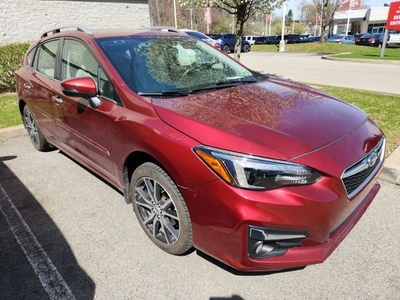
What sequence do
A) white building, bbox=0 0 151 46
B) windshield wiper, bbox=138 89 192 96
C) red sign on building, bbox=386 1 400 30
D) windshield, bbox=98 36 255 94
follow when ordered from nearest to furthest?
1. windshield wiper, bbox=138 89 192 96
2. windshield, bbox=98 36 255 94
3. white building, bbox=0 0 151 46
4. red sign on building, bbox=386 1 400 30

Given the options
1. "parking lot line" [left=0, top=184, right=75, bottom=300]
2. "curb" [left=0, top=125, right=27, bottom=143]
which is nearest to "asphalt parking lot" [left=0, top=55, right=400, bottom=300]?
"parking lot line" [left=0, top=184, right=75, bottom=300]

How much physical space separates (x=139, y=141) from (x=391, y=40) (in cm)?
3486

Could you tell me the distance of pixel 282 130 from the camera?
2.09 m

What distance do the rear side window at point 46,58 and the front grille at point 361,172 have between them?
3377mm

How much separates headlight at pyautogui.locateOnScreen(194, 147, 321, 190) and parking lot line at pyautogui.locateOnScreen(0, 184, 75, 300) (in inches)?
56.7

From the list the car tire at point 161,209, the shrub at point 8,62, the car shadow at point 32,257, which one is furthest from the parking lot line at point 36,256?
the shrub at point 8,62

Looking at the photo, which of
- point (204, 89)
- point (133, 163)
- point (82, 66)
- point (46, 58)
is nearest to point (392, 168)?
point (204, 89)

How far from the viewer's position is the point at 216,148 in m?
1.94

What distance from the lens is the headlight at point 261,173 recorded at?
1.86 metres

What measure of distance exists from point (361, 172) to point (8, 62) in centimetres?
900

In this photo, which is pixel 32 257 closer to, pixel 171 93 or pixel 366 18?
pixel 171 93

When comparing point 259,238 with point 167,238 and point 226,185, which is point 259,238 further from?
point 167,238

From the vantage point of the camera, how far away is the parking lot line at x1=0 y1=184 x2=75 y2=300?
222 cm

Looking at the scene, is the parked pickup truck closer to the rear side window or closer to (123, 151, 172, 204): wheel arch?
the rear side window
